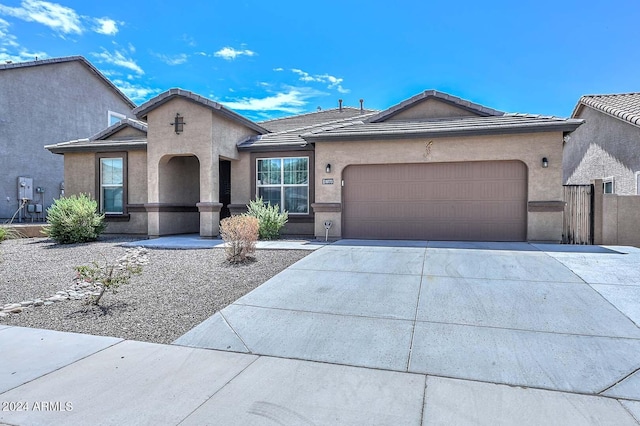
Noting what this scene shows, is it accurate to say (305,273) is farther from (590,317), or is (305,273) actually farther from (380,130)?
(380,130)

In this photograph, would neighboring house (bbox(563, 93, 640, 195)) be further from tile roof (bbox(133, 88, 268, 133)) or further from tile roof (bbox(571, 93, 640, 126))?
tile roof (bbox(133, 88, 268, 133))

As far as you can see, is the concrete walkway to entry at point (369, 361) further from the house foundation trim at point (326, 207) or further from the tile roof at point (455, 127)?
the house foundation trim at point (326, 207)

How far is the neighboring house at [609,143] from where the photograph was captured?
13969 mm

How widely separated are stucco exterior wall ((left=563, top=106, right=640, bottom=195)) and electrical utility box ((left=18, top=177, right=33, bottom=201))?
2589 cm

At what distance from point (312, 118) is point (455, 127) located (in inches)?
378

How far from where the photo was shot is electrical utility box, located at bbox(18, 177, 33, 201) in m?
18.5

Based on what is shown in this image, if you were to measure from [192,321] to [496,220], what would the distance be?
31.1ft

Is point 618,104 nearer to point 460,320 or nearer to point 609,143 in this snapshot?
point 609,143

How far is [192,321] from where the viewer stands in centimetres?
543

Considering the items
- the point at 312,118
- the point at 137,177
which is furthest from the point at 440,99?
the point at 137,177

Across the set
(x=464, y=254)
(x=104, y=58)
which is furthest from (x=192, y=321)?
(x=104, y=58)

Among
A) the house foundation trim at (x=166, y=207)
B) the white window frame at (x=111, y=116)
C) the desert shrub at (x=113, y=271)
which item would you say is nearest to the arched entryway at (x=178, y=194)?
the house foundation trim at (x=166, y=207)

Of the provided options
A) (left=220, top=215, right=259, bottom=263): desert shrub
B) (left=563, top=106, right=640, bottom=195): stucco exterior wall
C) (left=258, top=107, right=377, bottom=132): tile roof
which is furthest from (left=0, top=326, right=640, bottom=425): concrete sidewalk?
(left=258, top=107, right=377, bottom=132): tile roof

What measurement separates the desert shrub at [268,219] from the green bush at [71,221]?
5.60m
